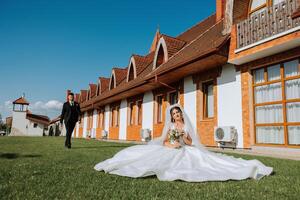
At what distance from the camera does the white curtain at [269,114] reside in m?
8.63

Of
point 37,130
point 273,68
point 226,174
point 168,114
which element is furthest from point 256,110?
point 37,130

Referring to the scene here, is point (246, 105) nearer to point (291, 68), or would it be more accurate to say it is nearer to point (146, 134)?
point (291, 68)

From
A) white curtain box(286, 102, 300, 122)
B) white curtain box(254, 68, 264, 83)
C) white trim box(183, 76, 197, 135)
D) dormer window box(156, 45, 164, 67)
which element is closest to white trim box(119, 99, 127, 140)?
dormer window box(156, 45, 164, 67)

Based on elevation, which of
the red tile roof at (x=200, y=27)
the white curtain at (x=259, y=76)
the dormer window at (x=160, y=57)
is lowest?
the white curtain at (x=259, y=76)

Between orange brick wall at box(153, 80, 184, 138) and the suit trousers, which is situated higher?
orange brick wall at box(153, 80, 184, 138)

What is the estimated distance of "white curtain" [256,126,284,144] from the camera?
8.46 metres

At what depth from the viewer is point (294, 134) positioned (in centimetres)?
804

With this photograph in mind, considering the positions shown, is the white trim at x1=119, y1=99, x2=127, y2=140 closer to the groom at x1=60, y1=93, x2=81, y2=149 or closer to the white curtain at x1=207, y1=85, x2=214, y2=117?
the white curtain at x1=207, y1=85, x2=214, y2=117

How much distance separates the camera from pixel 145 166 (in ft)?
13.1

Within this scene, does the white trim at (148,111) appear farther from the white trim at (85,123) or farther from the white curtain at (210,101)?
the white trim at (85,123)

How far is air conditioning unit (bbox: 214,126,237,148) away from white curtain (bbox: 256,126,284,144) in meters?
0.88

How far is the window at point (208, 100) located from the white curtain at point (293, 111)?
11.8 ft

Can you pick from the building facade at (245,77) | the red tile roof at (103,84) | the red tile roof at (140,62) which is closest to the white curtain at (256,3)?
the building facade at (245,77)

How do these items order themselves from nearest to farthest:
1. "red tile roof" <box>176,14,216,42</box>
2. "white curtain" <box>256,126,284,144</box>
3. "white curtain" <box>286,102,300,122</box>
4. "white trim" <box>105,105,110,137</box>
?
"white curtain" <box>286,102,300,122</box>, "white curtain" <box>256,126,284,144</box>, "red tile roof" <box>176,14,216,42</box>, "white trim" <box>105,105,110,137</box>
